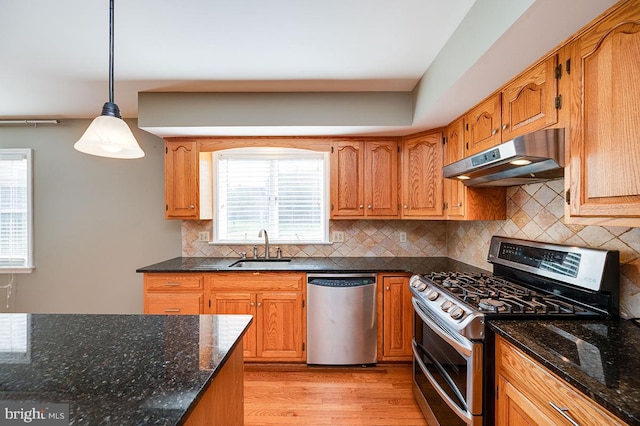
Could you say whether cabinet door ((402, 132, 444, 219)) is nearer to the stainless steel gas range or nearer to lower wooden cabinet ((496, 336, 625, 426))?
the stainless steel gas range

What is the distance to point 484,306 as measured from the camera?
4.87 ft

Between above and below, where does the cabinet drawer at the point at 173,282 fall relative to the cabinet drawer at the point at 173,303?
above

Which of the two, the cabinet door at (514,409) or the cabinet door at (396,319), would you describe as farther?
the cabinet door at (396,319)

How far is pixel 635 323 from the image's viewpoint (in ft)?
4.42

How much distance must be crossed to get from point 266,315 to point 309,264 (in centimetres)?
59

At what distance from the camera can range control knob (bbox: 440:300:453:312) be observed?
1655 mm

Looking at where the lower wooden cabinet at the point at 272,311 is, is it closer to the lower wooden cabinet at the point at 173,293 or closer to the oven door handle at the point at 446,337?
the lower wooden cabinet at the point at 173,293

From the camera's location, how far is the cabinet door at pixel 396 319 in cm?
268

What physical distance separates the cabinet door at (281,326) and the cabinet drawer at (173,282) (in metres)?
0.55

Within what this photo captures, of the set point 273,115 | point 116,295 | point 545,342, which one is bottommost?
point 116,295

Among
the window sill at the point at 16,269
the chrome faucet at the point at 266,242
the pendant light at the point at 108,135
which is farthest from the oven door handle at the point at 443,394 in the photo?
the window sill at the point at 16,269

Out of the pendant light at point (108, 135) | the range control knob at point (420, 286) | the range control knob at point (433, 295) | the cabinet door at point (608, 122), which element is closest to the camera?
the cabinet door at point (608, 122)

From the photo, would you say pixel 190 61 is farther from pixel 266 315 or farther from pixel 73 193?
pixel 73 193

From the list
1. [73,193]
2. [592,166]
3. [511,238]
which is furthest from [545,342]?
[73,193]
